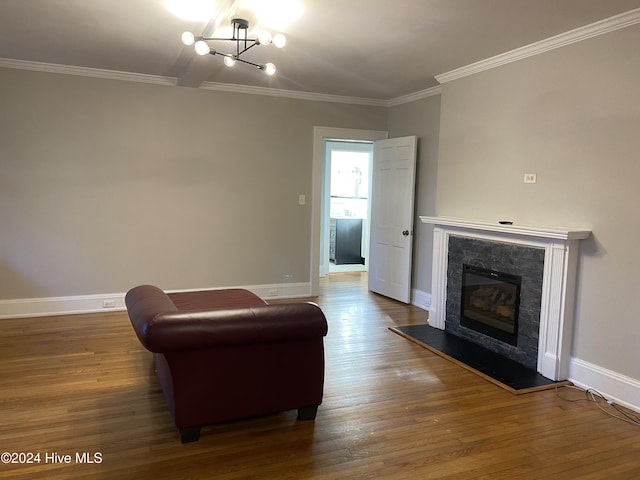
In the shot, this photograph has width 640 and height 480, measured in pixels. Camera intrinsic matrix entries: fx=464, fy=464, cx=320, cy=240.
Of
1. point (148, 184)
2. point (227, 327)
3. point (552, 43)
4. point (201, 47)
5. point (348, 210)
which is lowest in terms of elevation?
point (227, 327)

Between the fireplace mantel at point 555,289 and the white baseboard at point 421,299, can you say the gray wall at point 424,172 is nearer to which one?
the white baseboard at point 421,299

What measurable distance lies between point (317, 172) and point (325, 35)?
247 cm

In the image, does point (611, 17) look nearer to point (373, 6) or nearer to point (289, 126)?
point (373, 6)

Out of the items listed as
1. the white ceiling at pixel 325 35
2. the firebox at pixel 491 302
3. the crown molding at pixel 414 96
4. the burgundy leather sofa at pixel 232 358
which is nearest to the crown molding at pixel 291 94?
the crown molding at pixel 414 96

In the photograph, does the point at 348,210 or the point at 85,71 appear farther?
the point at 348,210

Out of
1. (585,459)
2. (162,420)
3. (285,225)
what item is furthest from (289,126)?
(585,459)

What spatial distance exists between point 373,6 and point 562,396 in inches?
116

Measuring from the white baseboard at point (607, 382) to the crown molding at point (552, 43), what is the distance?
2.36 meters

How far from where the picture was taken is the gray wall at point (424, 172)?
5336 millimetres

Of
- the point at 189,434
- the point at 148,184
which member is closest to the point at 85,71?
the point at 148,184

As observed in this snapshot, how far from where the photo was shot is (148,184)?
5188 mm

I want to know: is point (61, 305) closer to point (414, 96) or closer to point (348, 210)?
point (414, 96)

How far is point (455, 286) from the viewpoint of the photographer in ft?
14.9

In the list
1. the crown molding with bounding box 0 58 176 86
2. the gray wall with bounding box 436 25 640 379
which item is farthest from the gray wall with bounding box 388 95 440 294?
the crown molding with bounding box 0 58 176 86
